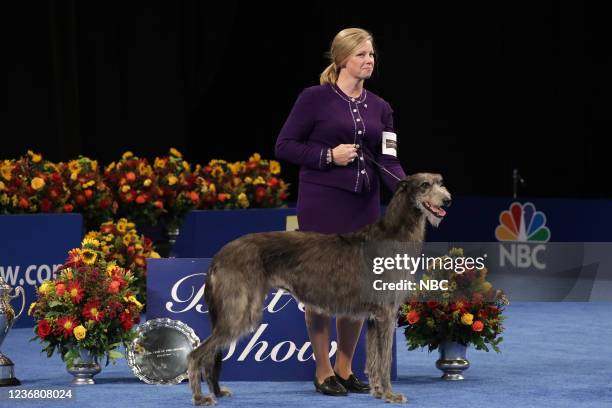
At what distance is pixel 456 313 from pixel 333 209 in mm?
926

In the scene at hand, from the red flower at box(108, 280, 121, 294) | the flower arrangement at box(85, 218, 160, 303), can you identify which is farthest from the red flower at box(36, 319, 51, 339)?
the flower arrangement at box(85, 218, 160, 303)

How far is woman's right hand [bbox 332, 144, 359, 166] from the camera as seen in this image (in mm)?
5781

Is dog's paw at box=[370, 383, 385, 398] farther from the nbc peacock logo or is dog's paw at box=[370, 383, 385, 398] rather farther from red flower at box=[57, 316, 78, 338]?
the nbc peacock logo

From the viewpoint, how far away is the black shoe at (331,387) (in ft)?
19.4

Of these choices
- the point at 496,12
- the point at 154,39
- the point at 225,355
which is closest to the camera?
the point at 225,355

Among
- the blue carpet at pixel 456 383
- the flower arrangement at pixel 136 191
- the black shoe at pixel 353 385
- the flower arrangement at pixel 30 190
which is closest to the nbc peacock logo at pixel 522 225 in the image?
the blue carpet at pixel 456 383

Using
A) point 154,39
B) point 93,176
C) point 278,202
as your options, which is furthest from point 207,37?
point 93,176

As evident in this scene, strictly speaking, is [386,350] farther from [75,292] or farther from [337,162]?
[75,292]

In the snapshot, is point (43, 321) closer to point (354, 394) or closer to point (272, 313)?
point (272, 313)

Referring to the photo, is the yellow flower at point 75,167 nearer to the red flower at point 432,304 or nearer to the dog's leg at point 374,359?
the red flower at point 432,304

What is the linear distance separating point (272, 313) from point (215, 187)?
13.7 ft

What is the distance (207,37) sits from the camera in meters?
13.2

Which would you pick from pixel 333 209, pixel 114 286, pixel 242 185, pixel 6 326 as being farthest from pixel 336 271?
pixel 242 185

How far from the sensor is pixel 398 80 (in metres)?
13.8
